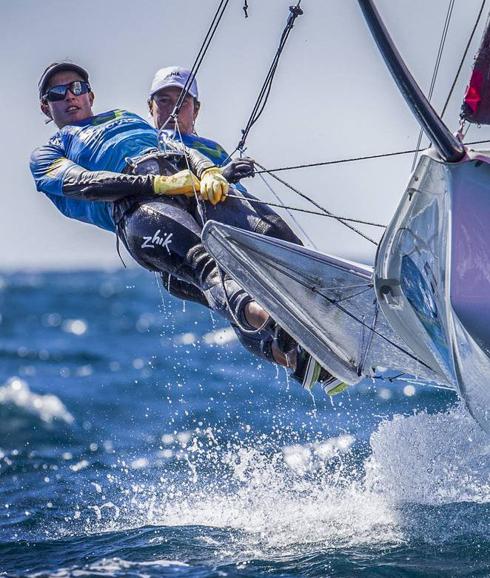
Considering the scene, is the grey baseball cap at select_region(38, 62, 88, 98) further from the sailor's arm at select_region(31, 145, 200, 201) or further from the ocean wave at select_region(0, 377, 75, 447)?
the ocean wave at select_region(0, 377, 75, 447)

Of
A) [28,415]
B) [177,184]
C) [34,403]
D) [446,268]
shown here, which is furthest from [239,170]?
[34,403]

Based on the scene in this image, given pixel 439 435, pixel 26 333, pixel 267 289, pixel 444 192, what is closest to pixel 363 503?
pixel 439 435

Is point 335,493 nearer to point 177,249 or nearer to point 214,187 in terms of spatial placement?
point 177,249

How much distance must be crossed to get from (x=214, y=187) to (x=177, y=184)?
254 millimetres

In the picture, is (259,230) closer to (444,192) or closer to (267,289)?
(267,289)

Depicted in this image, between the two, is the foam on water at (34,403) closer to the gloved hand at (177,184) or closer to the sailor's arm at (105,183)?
the sailor's arm at (105,183)

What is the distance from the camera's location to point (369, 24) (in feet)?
13.7

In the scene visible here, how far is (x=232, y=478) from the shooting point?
7.29m

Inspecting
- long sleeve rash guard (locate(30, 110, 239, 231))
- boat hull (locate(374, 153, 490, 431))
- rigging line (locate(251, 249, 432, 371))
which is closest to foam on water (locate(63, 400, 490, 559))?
rigging line (locate(251, 249, 432, 371))

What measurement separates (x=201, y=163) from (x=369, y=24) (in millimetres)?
2096

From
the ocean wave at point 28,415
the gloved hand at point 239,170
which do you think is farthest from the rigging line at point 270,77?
the ocean wave at point 28,415

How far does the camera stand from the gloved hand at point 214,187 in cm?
584

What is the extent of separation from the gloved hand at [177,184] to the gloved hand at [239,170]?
0.16 metres

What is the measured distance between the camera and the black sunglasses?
22.4 feet
